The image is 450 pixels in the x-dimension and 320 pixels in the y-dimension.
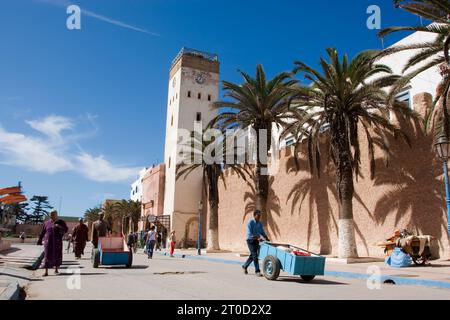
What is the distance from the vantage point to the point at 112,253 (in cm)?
1212

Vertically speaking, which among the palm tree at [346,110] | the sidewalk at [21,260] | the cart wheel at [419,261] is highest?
the palm tree at [346,110]

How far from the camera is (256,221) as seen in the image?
413 inches

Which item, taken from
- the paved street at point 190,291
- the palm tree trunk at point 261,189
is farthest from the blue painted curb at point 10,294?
the palm tree trunk at point 261,189

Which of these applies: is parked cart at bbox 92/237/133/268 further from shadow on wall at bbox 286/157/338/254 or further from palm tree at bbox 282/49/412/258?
shadow on wall at bbox 286/157/338/254

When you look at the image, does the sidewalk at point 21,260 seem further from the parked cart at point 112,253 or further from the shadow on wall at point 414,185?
the shadow on wall at point 414,185

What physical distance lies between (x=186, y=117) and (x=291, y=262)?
110 feet

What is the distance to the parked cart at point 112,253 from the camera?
12.0m

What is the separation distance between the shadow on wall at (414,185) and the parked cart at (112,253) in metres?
11.4

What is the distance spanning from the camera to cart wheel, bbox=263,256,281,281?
930 centimetres

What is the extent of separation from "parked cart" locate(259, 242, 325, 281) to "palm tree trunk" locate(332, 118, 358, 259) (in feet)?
27.3

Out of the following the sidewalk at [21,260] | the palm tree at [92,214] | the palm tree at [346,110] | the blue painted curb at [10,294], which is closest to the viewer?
the blue painted curb at [10,294]
